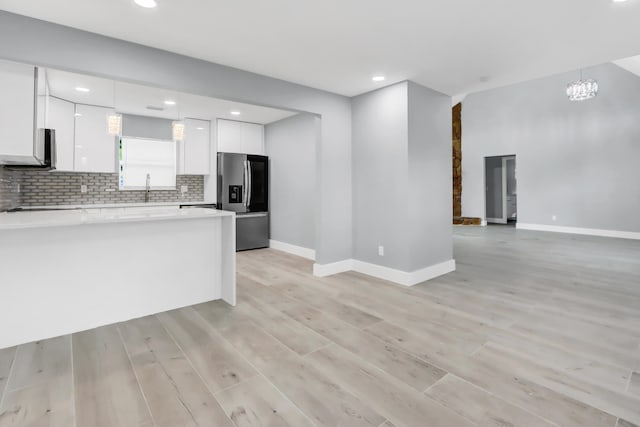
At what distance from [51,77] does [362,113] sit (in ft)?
12.8

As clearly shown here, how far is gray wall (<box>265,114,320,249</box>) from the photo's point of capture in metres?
5.52

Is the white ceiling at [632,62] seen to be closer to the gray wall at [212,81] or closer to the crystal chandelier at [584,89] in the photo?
the crystal chandelier at [584,89]

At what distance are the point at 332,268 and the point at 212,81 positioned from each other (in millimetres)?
2715

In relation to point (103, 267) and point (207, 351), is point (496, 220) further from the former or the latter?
point (103, 267)

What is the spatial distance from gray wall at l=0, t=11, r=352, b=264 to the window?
3.24m

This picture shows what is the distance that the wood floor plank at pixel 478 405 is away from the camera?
5.22ft

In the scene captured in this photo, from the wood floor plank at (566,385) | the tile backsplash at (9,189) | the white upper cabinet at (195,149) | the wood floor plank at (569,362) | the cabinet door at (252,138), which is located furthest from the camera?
the cabinet door at (252,138)

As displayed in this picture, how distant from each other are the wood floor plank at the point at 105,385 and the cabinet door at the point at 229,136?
4062 millimetres

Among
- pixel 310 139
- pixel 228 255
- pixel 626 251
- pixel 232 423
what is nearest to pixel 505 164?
pixel 626 251

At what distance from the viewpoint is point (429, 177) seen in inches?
165

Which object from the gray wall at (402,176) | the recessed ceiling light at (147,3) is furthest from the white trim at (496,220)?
the recessed ceiling light at (147,3)

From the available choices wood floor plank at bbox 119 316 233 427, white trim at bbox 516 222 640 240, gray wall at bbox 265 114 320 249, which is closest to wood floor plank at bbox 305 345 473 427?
wood floor plank at bbox 119 316 233 427

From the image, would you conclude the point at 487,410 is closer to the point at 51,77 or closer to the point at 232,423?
the point at 232,423

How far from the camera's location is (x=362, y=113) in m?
4.42
